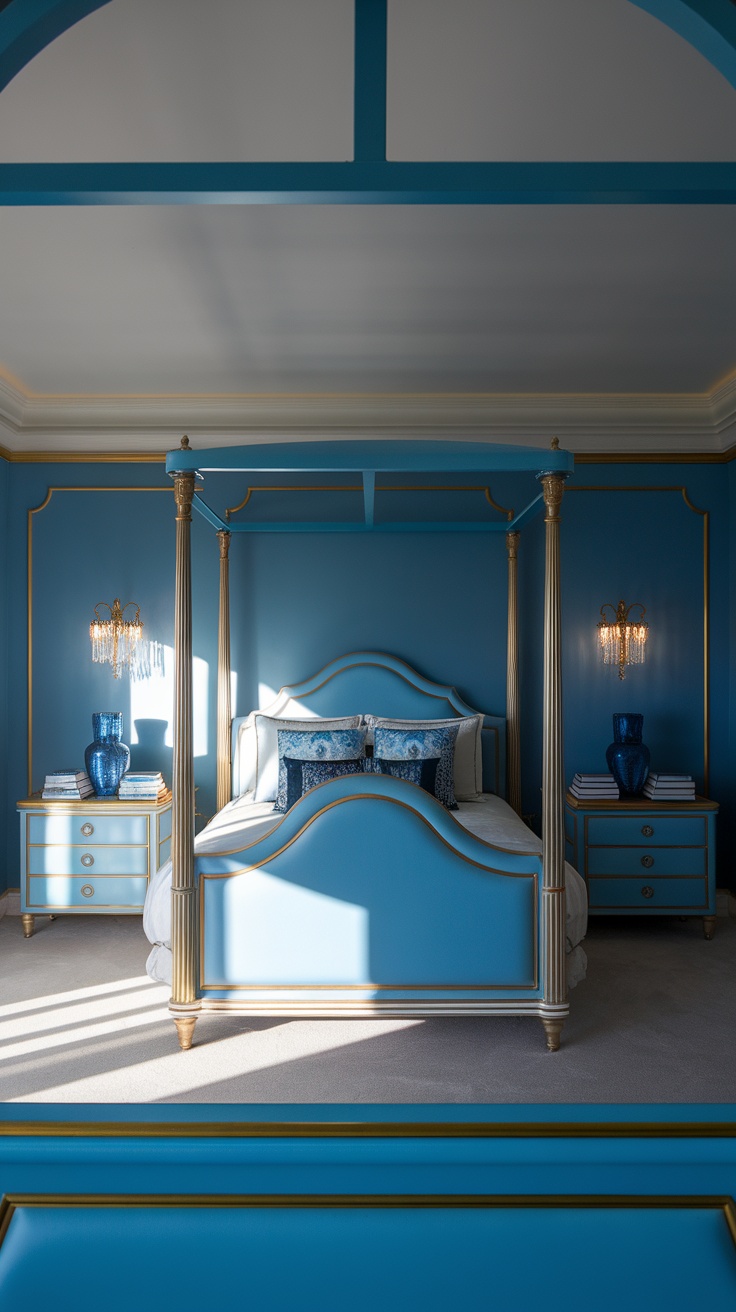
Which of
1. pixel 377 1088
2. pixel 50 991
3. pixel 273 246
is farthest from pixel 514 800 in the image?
pixel 273 246

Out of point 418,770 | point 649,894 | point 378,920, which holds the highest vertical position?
point 418,770

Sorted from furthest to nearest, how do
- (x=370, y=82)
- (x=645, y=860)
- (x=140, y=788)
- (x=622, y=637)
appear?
(x=622, y=637) → (x=140, y=788) → (x=645, y=860) → (x=370, y=82)

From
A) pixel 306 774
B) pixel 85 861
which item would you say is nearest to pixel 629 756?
pixel 306 774

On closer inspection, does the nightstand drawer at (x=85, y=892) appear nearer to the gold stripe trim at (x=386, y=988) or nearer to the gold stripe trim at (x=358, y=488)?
the gold stripe trim at (x=386, y=988)

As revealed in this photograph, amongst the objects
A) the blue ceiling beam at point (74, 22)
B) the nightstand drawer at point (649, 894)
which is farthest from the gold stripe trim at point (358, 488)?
the blue ceiling beam at point (74, 22)

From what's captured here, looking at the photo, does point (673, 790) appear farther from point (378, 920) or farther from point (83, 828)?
point (83, 828)

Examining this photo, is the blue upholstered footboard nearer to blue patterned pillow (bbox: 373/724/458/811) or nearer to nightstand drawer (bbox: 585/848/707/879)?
blue patterned pillow (bbox: 373/724/458/811)

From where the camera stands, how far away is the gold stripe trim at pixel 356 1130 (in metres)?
0.90

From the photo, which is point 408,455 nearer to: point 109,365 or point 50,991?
point 109,365

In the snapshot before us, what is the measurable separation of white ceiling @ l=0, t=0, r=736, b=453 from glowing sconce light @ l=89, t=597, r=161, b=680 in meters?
0.95

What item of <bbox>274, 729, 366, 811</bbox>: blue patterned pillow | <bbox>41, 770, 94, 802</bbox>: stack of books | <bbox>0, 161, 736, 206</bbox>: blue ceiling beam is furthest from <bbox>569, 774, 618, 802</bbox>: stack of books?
<bbox>0, 161, 736, 206</bbox>: blue ceiling beam

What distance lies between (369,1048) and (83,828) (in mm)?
1958

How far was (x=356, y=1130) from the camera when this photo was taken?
912mm

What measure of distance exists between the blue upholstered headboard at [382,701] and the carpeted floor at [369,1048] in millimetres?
1125
